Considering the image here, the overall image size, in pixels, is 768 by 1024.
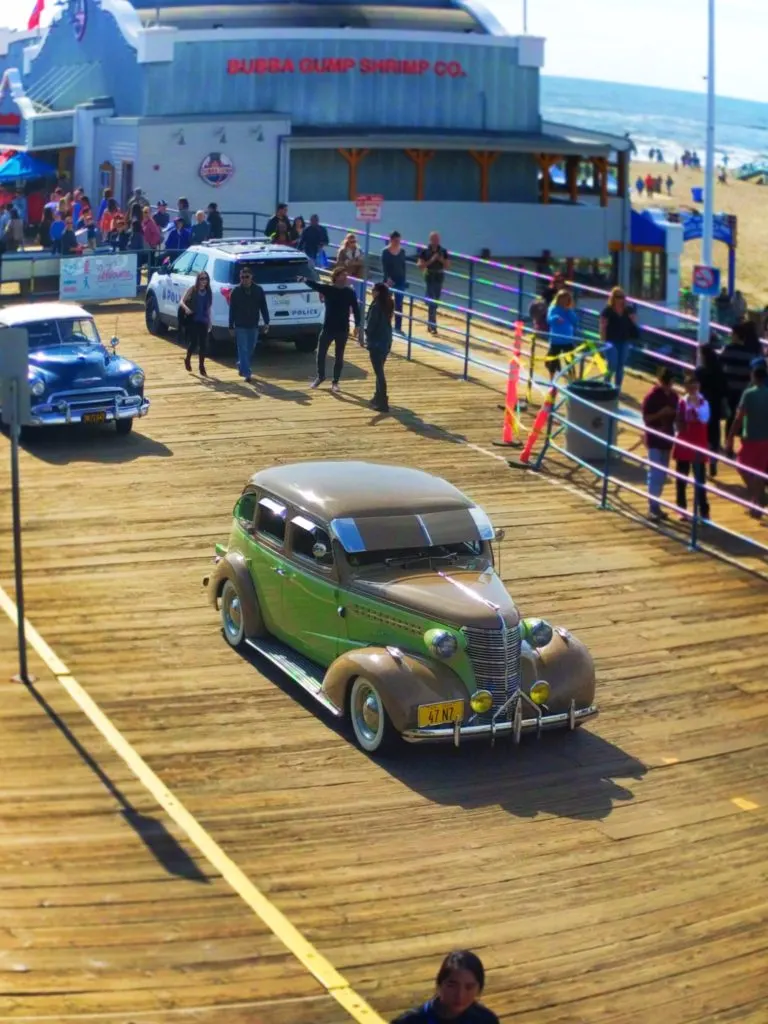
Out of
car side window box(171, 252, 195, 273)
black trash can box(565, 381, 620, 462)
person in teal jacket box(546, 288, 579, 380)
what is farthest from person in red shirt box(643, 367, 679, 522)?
car side window box(171, 252, 195, 273)

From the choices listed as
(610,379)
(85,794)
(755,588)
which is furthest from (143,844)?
(610,379)

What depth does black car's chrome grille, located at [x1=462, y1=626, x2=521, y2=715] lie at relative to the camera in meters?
11.9

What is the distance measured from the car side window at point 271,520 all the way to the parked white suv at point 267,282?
11.4 metres

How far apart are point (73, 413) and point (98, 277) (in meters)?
10.4

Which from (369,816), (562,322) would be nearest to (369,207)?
(562,322)

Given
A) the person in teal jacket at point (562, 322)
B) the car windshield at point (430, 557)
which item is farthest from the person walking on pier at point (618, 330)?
the car windshield at point (430, 557)

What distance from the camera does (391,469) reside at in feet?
46.4

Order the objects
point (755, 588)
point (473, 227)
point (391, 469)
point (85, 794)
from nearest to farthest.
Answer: point (85, 794)
point (391, 469)
point (755, 588)
point (473, 227)

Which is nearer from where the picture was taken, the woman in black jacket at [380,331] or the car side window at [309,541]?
the car side window at [309,541]

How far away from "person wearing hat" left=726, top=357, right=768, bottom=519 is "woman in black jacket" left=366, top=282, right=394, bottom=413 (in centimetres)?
546

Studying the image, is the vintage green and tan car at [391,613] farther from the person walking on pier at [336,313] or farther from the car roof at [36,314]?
the person walking on pier at [336,313]

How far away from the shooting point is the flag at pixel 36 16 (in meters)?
54.8

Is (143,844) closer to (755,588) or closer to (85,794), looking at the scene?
(85,794)

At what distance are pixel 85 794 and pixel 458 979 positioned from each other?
17.2 ft
